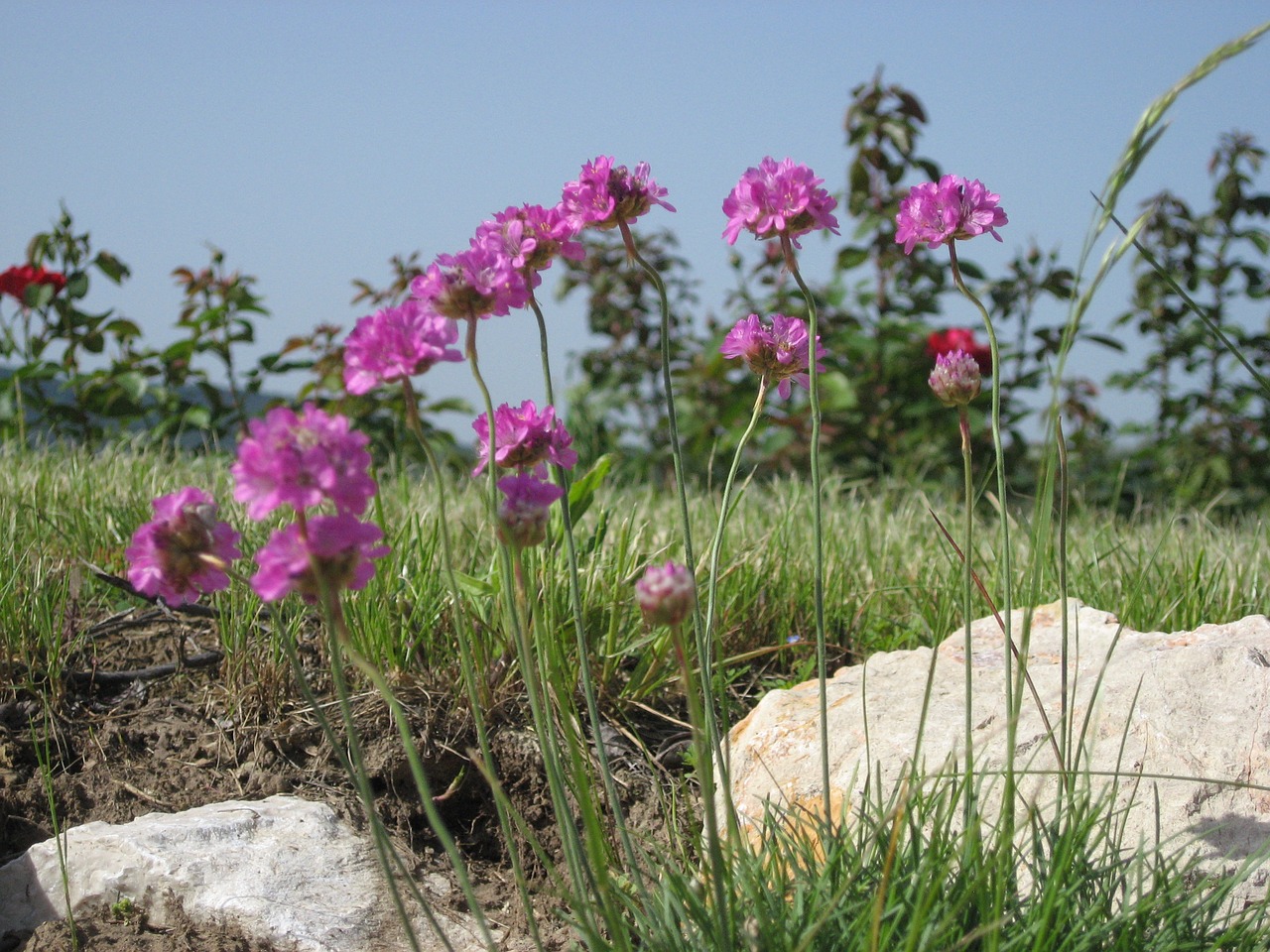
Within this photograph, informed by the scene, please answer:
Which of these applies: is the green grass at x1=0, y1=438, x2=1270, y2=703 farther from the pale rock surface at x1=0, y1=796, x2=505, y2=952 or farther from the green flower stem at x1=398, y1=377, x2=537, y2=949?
the green flower stem at x1=398, y1=377, x2=537, y2=949

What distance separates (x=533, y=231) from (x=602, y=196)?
9 cm

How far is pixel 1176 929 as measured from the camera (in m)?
1.19

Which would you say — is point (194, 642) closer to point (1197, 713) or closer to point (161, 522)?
point (161, 522)

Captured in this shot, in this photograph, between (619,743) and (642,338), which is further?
(642,338)

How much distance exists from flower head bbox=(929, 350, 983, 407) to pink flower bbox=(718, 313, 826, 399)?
6.0 inches

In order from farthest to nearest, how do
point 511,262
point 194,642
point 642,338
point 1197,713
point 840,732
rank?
point 642,338 → point 194,642 → point 840,732 → point 1197,713 → point 511,262

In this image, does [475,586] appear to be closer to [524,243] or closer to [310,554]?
[524,243]

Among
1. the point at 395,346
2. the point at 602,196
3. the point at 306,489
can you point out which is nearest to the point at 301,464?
the point at 306,489

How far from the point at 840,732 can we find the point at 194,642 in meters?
1.23

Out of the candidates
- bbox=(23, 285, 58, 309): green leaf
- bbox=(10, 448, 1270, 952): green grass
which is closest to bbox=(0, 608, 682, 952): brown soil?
bbox=(10, 448, 1270, 952): green grass

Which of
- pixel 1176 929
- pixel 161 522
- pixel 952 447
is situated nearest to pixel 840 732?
pixel 1176 929

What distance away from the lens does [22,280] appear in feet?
13.4

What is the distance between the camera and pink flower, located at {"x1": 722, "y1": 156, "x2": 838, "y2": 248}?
1.28 m

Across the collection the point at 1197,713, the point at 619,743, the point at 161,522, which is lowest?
the point at 619,743
